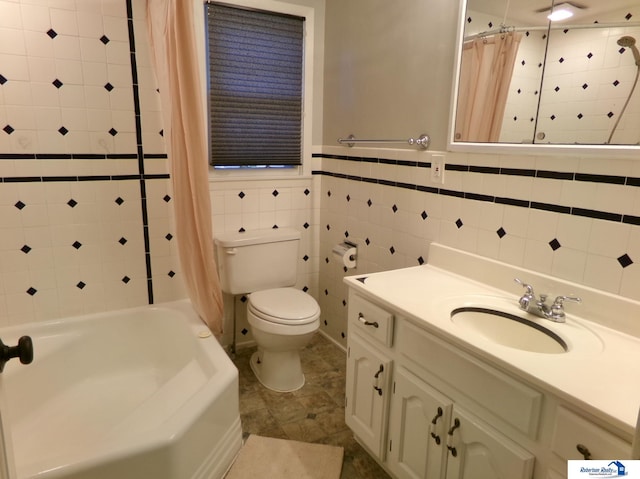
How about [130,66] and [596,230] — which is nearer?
[596,230]

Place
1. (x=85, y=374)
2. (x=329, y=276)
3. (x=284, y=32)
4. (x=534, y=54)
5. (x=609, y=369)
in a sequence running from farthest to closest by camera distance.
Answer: (x=329, y=276), (x=284, y=32), (x=85, y=374), (x=534, y=54), (x=609, y=369)

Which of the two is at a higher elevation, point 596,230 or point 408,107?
point 408,107

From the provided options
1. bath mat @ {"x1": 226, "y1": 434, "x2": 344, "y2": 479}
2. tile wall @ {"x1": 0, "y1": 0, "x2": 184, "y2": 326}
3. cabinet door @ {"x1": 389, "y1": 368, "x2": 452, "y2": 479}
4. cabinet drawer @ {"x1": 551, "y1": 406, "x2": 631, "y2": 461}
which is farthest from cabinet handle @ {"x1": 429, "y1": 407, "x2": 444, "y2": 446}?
tile wall @ {"x1": 0, "y1": 0, "x2": 184, "y2": 326}

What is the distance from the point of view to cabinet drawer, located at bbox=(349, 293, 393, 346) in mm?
1542

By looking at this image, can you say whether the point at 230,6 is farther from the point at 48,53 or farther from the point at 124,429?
the point at 124,429

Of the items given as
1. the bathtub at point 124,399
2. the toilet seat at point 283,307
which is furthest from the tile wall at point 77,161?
the toilet seat at point 283,307

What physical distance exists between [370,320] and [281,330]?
67 centimetres

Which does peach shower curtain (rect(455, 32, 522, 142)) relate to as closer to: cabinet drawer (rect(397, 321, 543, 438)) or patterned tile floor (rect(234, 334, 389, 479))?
cabinet drawer (rect(397, 321, 543, 438))

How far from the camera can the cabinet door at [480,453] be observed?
111cm

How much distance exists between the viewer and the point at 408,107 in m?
2.02

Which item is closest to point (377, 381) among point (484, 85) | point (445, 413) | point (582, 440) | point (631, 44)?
point (445, 413)

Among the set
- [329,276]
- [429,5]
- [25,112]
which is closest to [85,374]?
[25,112]

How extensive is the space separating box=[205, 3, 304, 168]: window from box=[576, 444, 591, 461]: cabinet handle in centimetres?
209

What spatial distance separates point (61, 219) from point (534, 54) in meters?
2.21
